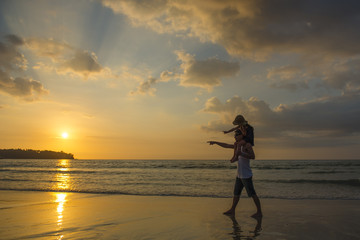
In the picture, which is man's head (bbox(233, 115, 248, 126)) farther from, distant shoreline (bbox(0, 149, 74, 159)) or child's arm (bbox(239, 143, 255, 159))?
distant shoreline (bbox(0, 149, 74, 159))

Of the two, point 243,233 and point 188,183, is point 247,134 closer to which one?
point 243,233

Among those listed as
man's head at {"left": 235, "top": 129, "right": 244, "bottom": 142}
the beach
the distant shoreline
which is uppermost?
man's head at {"left": 235, "top": 129, "right": 244, "bottom": 142}

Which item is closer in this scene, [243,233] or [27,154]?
[243,233]

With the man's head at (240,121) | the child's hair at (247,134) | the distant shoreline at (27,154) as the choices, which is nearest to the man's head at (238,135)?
the child's hair at (247,134)

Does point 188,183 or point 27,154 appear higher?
point 188,183

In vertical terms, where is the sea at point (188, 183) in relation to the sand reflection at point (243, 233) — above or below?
below

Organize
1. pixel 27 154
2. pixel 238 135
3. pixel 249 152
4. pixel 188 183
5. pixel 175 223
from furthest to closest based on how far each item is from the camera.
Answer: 1. pixel 27 154
2. pixel 188 183
3. pixel 238 135
4. pixel 249 152
5. pixel 175 223

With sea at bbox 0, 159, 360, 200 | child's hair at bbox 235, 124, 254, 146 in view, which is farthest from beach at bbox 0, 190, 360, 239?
sea at bbox 0, 159, 360, 200

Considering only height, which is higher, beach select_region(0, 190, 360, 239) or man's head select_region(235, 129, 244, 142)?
man's head select_region(235, 129, 244, 142)

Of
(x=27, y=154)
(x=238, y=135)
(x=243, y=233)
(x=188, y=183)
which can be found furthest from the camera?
(x=27, y=154)

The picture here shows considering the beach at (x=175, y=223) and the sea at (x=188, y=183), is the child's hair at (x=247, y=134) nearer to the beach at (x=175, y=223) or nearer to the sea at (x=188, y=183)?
the beach at (x=175, y=223)

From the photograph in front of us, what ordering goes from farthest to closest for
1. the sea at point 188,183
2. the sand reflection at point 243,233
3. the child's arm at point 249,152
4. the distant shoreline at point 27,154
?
the distant shoreline at point 27,154 < the sea at point 188,183 < the child's arm at point 249,152 < the sand reflection at point 243,233

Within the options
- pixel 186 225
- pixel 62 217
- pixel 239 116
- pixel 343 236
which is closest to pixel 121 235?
pixel 186 225

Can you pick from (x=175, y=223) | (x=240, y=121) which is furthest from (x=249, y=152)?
(x=175, y=223)
